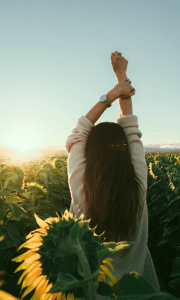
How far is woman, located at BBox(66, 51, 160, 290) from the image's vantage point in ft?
5.01

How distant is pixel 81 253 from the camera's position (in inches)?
15.6

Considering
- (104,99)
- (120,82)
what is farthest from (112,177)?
(120,82)

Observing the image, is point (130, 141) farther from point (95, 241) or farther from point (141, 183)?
point (95, 241)

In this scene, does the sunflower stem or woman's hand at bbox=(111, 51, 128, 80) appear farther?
woman's hand at bbox=(111, 51, 128, 80)

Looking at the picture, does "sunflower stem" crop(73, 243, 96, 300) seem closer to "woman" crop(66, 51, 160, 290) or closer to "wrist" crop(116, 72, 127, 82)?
"woman" crop(66, 51, 160, 290)

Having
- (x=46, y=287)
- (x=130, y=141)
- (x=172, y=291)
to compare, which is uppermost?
(x=130, y=141)

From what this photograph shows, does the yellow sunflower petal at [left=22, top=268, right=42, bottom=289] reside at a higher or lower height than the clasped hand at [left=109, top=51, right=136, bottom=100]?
lower

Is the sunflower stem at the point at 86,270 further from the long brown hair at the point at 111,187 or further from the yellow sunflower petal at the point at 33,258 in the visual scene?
the long brown hair at the point at 111,187

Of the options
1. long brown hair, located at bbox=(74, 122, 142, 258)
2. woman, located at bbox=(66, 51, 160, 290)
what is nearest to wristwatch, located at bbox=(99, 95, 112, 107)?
woman, located at bbox=(66, 51, 160, 290)

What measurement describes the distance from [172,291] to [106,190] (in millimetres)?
2489

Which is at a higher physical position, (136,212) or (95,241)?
(95,241)

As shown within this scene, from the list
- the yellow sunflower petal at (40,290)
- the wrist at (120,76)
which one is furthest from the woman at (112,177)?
the yellow sunflower petal at (40,290)

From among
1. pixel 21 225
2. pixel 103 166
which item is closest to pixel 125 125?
pixel 103 166

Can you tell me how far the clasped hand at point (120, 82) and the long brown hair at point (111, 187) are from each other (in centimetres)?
37
